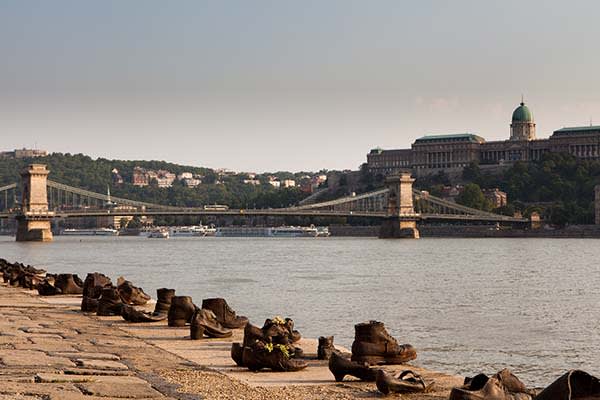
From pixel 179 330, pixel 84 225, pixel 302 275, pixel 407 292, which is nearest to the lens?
pixel 179 330

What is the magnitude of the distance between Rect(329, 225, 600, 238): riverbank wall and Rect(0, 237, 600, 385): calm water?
62614 mm

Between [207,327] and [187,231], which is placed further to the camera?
[187,231]

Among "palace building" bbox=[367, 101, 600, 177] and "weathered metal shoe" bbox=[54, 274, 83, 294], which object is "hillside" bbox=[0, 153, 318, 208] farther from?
"weathered metal shoe" bbox=[54, 274, 83, 294]

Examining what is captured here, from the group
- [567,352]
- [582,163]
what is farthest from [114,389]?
[582,163]

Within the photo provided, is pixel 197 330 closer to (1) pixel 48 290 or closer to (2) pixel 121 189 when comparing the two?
(1) pixel 48 290

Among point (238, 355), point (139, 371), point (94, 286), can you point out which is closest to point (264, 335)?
point (238, 355)

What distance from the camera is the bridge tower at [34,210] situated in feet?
346

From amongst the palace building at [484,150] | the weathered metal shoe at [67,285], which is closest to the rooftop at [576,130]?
the palace building at [484,150]

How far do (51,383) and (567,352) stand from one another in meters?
10.2

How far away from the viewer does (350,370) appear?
35.9ft

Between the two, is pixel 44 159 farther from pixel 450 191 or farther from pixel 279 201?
pixel 450 191

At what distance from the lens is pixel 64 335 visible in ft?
47.2

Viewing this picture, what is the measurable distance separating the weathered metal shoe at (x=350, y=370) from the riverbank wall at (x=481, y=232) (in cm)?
11244

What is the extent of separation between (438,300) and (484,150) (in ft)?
499
